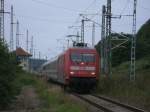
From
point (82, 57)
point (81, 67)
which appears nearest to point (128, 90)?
point (81, 67)

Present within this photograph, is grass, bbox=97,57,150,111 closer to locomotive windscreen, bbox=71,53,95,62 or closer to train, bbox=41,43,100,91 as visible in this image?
train, bbox=41,43,100,91

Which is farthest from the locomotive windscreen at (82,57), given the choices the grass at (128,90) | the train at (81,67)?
the grass at (128,90)

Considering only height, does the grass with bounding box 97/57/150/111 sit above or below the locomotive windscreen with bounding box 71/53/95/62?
below

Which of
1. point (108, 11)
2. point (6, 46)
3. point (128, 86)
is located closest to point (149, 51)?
point (108, 11)

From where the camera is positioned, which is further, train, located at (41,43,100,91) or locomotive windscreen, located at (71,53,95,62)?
locomotive windscreen, located at (71,53,95,62)

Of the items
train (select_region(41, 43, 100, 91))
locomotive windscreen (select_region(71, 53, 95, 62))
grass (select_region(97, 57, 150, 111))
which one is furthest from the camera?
locomotive windscreen (select_region(71, 53, 95, 62))

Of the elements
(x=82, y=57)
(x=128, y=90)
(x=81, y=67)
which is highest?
(x=82, y=57)

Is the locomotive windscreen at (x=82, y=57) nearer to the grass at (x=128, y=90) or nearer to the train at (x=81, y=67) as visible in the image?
the train at (x=81, y=67)

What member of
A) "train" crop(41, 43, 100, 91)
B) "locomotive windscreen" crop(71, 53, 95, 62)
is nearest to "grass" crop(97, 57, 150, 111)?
"train" crop(41, 43, 100, 91)

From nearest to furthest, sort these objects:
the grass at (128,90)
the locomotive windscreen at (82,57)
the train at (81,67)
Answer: the grass at (128,90), the train at (81,67), the locomotive windscreen at (82,57)

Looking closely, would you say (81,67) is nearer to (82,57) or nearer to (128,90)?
(82,57)

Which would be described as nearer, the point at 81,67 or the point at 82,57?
the point at 81,67

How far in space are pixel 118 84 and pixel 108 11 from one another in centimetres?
691

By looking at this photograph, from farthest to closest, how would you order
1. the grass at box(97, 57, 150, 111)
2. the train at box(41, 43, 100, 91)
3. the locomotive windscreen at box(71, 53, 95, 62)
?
1. the locomotive windscreen at box(71, 53, 95, 62)
2. the train at box(41, 43, 100, 91)
3. the grass at box(97, 57, 150, 111)
